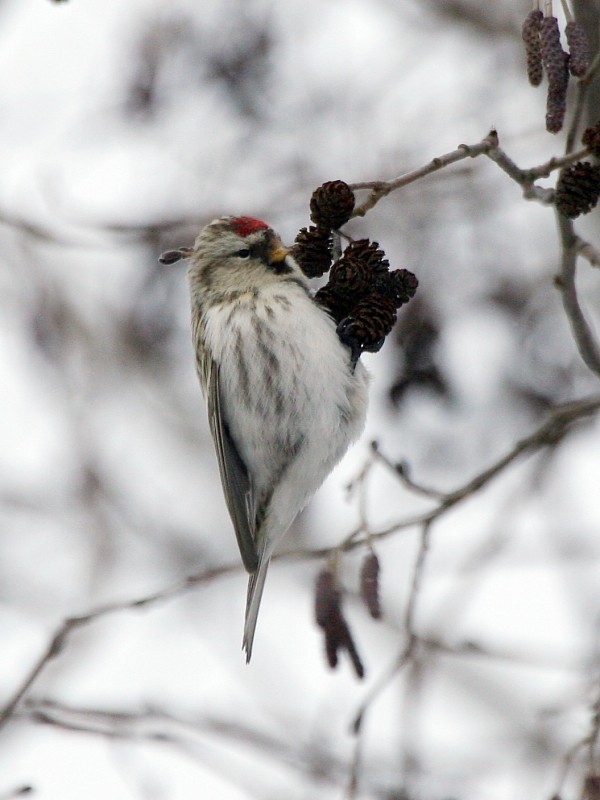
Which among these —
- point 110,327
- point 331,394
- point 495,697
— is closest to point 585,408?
point 331,394

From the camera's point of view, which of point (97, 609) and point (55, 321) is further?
point (55, 321)

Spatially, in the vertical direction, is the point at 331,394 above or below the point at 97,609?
above

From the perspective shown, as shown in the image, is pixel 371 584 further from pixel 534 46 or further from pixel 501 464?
pixel 534 46

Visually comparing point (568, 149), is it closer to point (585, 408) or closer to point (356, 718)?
point (585, 408)

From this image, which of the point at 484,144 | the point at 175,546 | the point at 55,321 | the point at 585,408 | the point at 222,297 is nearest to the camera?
the point at 484,144

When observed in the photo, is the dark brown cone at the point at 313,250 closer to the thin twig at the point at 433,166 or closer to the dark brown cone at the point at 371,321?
the dark brown cone at the point at 371,321

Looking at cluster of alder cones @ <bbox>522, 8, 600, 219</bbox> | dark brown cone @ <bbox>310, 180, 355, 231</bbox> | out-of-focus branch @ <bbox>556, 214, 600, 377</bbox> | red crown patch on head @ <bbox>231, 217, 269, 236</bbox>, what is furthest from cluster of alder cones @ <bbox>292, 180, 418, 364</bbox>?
red crown patch on head @ <bbox>231, 217, 269, 236</bbox>
